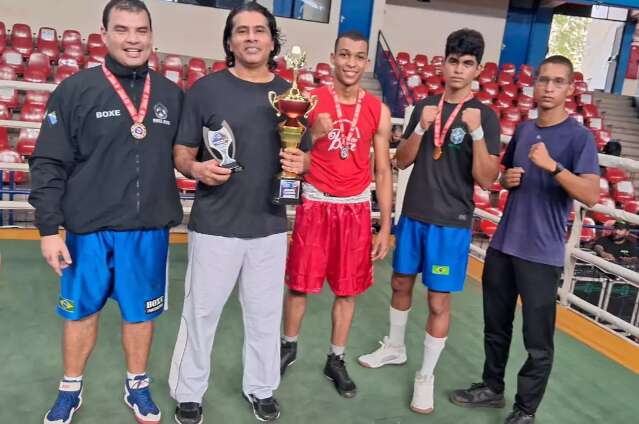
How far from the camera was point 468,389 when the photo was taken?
242cm

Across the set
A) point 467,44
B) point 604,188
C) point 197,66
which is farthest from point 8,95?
point 604,188

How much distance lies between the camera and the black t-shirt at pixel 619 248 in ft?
16.3

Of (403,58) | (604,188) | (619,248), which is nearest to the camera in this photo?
(619,248)

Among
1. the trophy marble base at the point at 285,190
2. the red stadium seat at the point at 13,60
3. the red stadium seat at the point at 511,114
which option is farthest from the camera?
the red stadium seat at the point at 511,114

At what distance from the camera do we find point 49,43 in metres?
8.22

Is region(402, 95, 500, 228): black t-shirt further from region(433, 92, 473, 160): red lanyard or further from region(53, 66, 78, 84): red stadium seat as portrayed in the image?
region(53, 66, 78, 84): red stadium seat

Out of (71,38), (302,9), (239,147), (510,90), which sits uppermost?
(302,9)

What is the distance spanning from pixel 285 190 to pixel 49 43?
7998 mm

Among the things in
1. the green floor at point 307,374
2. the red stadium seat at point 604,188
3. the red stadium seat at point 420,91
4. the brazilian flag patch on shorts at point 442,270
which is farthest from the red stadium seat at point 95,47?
the red stadium seat at point 604,188

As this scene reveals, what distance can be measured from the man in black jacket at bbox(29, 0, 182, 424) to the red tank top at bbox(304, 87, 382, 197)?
62 centimetres

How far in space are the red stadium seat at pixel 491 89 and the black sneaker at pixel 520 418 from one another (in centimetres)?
897

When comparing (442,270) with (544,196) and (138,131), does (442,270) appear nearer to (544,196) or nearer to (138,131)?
(544,196)

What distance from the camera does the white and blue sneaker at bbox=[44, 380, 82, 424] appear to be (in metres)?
1.94

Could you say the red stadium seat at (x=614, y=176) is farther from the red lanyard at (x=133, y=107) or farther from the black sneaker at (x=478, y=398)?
the red lanyard at (x=133, y=107)
